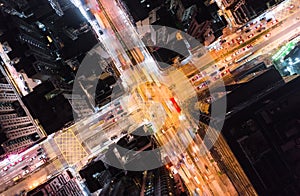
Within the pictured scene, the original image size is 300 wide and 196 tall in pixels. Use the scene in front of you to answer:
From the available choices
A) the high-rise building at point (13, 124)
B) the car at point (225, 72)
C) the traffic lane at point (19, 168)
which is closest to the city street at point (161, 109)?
the traffic lane at point (19, 168)

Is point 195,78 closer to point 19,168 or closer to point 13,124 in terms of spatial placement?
point 19,168

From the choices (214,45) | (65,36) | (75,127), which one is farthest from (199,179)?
(65,36)

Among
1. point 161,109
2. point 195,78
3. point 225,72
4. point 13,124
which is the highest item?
point 13,124

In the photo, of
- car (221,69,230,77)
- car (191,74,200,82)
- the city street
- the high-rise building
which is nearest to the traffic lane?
the city street

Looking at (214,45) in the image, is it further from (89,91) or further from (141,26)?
(89,91)

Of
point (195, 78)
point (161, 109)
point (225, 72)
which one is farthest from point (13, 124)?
point (225, 72)

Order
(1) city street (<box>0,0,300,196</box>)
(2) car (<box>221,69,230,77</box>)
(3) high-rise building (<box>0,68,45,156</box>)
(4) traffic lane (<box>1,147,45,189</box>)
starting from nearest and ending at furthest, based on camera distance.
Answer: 1. (1) city street (<box>0,0,300,196</box>)
2. (2) car (<box>221,69,230,77</box>)
3. (4) traffic lane (<box>1,147,45,189</box>)
4. (3) high-rise building (<box>0,68,45,156</box>)

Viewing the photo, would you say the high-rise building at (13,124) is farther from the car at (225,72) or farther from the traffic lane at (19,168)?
the car at (225,72)

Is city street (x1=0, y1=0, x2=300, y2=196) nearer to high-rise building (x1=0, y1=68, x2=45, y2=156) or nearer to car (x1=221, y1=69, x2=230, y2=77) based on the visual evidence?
car (x1=221, y1=69, x2=230, y2=77)
